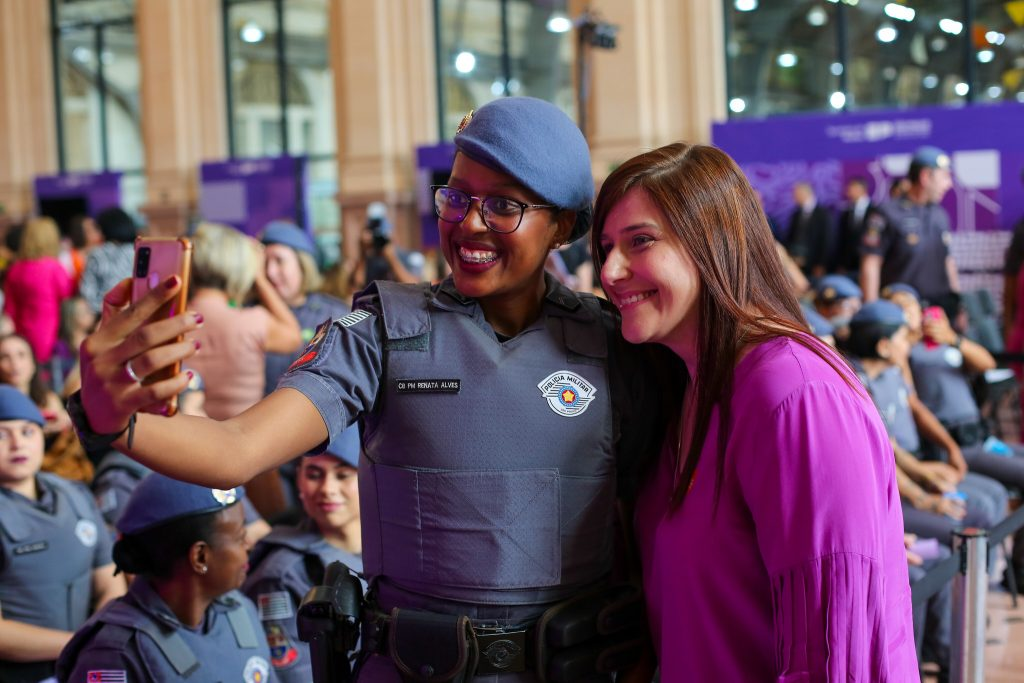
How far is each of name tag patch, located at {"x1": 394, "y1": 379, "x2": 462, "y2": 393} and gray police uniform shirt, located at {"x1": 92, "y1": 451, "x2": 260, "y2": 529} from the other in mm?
2290

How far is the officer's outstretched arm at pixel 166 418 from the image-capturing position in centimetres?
127

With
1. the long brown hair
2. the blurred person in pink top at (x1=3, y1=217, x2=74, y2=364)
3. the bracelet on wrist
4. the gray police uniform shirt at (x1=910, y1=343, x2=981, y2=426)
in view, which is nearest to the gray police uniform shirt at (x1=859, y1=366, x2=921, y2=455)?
the gray police uniform shirt at (x1=910, y1=343, x2=981, y2=426)

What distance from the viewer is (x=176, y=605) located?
8.85 ft

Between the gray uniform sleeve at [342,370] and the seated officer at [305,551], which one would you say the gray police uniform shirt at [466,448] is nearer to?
the gray uniform sleeve at [342,370]

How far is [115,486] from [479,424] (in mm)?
2604

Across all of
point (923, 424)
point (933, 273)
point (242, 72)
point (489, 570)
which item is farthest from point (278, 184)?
point (489, 570)

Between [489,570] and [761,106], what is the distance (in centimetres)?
1319

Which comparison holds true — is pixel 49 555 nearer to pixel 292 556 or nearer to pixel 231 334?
pixel 292 556

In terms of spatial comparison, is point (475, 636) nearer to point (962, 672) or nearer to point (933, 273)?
point (962, 672)

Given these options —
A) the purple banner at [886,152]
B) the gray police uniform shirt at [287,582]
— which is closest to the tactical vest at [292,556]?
the gray police uniform shirt at [287,582]

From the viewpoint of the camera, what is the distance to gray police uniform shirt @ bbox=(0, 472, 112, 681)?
134 inches

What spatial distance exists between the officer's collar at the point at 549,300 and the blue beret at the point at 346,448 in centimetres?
150

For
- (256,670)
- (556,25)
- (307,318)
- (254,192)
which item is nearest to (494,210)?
(256,670)

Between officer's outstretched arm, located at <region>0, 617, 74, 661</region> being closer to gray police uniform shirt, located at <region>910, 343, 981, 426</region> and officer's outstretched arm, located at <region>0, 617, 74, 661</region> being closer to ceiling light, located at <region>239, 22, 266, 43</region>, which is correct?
gray police uniform shirt, located at <region>910, 343, 981, 426</region>
